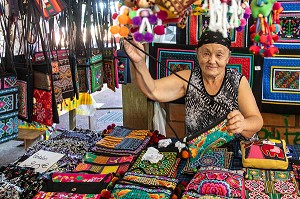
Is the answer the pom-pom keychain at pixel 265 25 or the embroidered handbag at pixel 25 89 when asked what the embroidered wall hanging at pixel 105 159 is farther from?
the pom-pom keychain at pixel 265 25

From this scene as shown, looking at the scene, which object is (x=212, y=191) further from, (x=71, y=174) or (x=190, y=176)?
(x=71, y=174)

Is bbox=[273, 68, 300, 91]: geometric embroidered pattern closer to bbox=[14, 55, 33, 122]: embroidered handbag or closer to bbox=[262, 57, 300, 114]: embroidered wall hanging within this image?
bbox=[262, 57, 300, 114]: embroidered wall hanging

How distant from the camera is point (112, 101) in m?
6.68

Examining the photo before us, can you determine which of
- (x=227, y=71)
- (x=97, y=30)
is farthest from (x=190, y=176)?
(x=97, y=30)

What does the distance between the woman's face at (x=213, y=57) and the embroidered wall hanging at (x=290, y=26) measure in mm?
1187

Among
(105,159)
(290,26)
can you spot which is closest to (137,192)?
(105,159)

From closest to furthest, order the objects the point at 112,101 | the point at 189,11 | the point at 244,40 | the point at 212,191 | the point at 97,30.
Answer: the point at 189,11 < the point at 212,191 < the point at 97,30 < the point at 244,40 < the point at 112,101

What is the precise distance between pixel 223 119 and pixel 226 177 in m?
0.26

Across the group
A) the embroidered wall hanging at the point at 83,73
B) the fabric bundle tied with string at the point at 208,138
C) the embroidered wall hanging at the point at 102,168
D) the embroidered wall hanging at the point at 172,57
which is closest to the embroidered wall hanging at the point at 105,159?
the embroidered wall hanging at the point at 102,168

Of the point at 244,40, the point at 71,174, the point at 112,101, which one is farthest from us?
the point at 112,101

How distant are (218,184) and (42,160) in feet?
3.28

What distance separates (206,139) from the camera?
70.0 inches

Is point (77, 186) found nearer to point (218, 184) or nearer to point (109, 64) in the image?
point (218, 184)

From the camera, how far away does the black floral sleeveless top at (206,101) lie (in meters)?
2.13
